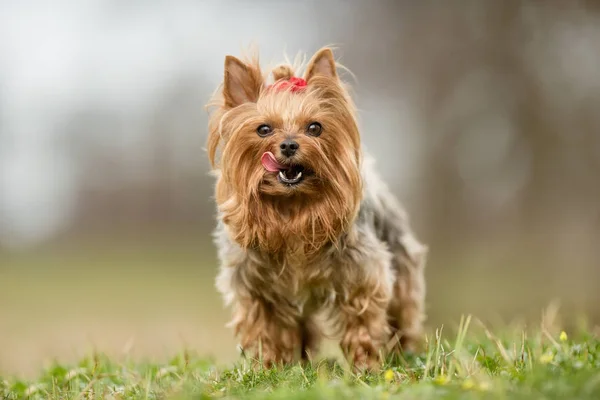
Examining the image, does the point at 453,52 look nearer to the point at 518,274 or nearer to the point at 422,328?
the point at 518,274

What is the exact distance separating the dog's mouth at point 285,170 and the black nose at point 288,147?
9 cm

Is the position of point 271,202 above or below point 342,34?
below

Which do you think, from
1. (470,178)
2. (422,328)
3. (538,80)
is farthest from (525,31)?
(422,328)

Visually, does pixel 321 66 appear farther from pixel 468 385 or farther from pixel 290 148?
pixel 468 385

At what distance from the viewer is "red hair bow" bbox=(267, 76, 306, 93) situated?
15.6 feet

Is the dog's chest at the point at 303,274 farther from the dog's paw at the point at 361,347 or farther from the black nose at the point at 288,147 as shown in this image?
the black nose at the point at 288,147

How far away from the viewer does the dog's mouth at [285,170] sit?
4.62 m

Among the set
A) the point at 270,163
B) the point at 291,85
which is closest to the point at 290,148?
the point at 270,163

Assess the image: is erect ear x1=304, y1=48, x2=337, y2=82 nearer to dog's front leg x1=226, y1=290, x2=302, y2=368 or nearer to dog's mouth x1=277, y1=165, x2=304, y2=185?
dog's mouth x1=277, y1=165, x2=304, y2=185

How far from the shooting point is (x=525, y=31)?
1614 cm

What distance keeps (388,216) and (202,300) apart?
433 inches

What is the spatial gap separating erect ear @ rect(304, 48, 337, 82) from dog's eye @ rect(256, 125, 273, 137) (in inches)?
17.0

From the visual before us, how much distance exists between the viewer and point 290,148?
452cm

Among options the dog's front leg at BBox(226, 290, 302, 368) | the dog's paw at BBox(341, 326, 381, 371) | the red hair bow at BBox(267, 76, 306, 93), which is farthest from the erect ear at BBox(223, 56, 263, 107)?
the dog's paw at BBox(341, 326, 381, 371)
